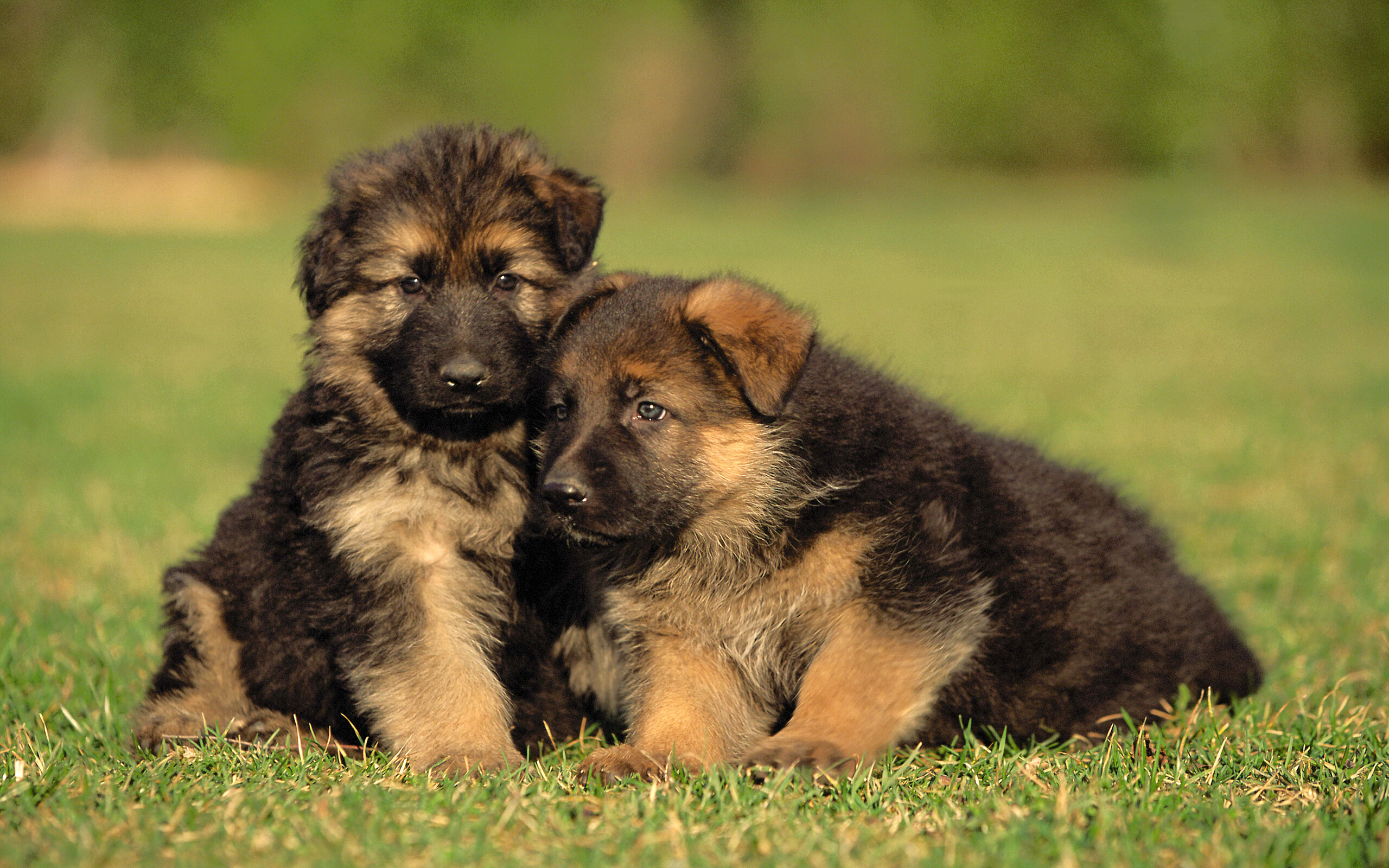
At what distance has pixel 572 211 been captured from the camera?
4.25 metres

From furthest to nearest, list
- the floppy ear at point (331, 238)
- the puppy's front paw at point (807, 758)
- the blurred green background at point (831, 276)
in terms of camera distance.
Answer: the floppy ear at point (331, 238)
the puppy's front paw at point (807, 758)
the blurred green background at point (831, 276)

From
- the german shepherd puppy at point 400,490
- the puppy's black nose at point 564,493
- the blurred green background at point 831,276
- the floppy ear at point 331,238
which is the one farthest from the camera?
the floppy ear at point 331,238

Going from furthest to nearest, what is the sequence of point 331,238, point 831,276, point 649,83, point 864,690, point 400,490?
point 649,83 → point 831,276 → point 331,238 → point 400,490 → point 864,690

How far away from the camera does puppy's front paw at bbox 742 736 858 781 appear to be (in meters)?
3.28

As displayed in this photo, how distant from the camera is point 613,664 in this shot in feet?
13.2

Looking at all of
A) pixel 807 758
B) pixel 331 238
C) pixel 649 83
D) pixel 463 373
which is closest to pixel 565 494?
pixel 463 373

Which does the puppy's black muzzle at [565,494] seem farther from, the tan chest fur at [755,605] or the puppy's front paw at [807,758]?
the puppy's front paw at [807,758]

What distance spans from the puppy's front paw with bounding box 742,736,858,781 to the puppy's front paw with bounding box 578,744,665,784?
0.82 feet

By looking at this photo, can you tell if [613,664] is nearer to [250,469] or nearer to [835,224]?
[250,469]

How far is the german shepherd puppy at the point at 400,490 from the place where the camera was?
145 inches

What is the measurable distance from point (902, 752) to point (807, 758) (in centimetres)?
45

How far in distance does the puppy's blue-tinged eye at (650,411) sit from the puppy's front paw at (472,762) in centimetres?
101

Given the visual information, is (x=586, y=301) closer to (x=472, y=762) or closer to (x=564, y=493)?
(x=564, y=493)

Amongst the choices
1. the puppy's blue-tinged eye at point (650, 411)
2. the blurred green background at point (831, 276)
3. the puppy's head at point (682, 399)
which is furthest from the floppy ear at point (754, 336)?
the blurred green background at point (831, 276)
